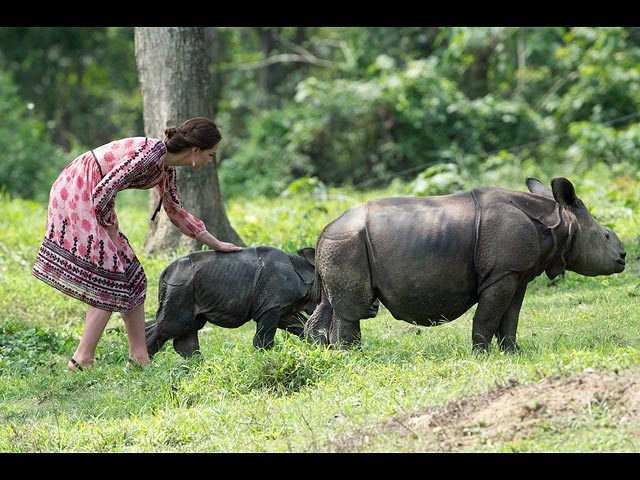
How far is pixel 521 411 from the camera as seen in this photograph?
16.9 feet

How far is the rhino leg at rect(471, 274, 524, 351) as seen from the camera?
6645 mm

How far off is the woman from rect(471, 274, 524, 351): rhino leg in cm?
239

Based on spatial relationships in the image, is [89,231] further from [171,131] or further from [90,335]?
[171,131]

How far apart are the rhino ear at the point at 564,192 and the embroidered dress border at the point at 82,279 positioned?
338 centimetres

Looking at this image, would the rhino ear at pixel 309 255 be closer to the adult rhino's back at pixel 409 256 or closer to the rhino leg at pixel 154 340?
the adult rhino's back at pixel 409 256

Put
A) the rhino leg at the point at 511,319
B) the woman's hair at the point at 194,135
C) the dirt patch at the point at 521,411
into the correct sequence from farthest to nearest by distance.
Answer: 1. the woman's hair at the point at 194,135
2. the rhino leg at the point at 511,319
3. the dirt patch at the point at 521,411

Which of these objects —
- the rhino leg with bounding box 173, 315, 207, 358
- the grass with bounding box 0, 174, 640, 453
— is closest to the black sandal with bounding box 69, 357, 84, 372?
the grass with bounding box 0, 174, 640, 453

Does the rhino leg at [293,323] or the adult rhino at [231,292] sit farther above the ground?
the adult rhino at [231,292]

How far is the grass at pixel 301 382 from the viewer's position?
5.46 metres

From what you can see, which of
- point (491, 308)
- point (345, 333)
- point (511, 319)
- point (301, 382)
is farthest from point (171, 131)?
point (511, 319)

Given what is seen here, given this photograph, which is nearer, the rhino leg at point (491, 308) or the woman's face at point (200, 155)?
the rhino leg at point (491, 308)

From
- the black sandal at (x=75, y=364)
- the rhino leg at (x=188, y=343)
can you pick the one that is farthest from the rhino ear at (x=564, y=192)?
the black sandal at (x=75, y=364)

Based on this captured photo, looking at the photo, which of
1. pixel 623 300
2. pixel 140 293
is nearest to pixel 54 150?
pixel 140 293

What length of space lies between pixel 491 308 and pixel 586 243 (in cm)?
86
